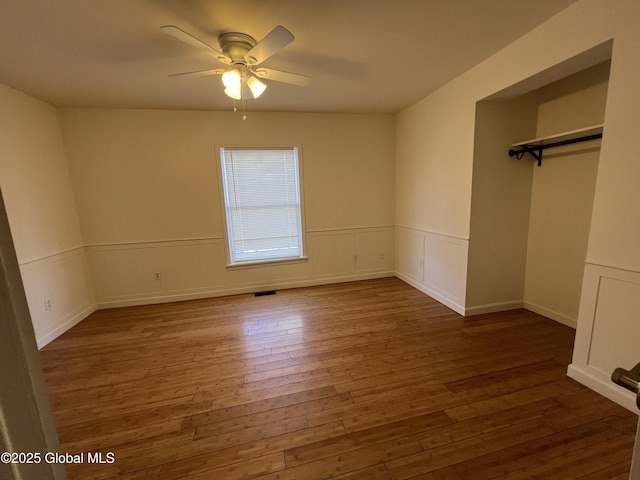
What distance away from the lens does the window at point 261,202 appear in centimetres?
372

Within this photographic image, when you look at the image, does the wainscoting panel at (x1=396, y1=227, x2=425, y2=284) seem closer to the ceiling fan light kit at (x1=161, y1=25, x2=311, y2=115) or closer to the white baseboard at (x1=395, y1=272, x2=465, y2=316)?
the white baseboard at (x1=395, y1=272, x2=465, y2=316)

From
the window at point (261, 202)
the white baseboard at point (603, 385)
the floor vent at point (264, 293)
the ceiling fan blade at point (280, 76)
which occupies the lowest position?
the floor vent at point (264, 293)

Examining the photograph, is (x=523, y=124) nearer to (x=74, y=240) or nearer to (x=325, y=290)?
(x=325, y=290)

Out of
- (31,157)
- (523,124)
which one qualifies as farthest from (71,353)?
(523,124)

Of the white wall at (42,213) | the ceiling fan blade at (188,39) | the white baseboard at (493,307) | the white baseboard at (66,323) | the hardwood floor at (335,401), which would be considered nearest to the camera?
the hardwood floor at (335,401)

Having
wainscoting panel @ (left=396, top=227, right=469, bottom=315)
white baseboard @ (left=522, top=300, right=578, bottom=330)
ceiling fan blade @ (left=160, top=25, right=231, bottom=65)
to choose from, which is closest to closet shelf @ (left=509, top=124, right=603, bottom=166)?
wainscoting panel @ (left=396, top=227, right=469, bottom=315)

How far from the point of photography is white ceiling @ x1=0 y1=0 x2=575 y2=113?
5.51 ft

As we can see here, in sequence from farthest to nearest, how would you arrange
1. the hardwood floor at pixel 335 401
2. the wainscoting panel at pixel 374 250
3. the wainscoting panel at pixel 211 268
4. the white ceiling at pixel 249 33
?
the wainscoting panel at pixel 374 250 < the wainscoting panel at pixel 211 268 < the white ceiling at pixel 249 33 < the hardwood floor at pixel 335 401

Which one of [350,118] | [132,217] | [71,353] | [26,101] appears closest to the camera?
[71,353]

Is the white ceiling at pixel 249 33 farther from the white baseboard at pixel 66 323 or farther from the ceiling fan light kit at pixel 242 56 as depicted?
the white baseboard at pixel 66 323

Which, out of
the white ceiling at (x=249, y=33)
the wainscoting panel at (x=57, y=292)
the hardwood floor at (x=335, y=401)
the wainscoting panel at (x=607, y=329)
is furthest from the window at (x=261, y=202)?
the wainscoting panel at (x=607, y=329)

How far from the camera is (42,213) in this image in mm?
2836

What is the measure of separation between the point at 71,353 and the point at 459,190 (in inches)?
166

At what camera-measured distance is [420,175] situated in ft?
11.8
